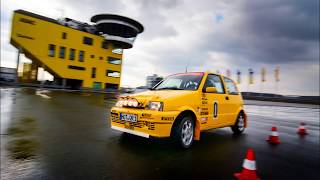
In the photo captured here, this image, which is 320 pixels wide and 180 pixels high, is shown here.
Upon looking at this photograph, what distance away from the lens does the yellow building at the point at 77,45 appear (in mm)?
41906

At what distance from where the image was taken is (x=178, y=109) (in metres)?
5.16

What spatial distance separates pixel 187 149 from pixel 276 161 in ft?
5.89

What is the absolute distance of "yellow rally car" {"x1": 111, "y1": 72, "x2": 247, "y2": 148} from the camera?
4.93 metres

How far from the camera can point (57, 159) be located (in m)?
4.15

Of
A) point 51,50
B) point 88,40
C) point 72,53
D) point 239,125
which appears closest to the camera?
point 239,125

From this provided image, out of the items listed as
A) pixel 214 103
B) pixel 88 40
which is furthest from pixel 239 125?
pixel 88 40

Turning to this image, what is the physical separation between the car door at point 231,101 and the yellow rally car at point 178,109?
0.26 feet

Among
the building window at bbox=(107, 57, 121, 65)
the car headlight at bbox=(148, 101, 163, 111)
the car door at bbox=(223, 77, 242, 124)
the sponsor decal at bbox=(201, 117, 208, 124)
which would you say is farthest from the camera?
the building window at bbox=(107, 57, 121, 65)

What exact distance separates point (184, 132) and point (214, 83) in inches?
79.0

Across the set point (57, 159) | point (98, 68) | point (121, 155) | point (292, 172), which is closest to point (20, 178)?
point (57, 159)

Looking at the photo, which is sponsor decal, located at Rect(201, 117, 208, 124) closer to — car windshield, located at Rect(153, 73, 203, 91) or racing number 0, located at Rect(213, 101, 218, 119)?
racing number 0, located at Rect(213, 101, 218, 119)

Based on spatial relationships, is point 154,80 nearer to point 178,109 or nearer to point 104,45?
point 178,109

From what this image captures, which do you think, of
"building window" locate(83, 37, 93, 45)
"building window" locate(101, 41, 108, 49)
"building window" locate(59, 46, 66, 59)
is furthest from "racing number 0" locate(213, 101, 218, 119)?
"building window" locate(101, 41, 108, 49)

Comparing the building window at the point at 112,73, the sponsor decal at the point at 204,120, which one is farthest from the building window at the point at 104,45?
the sponsor decal at the point at 204,120
